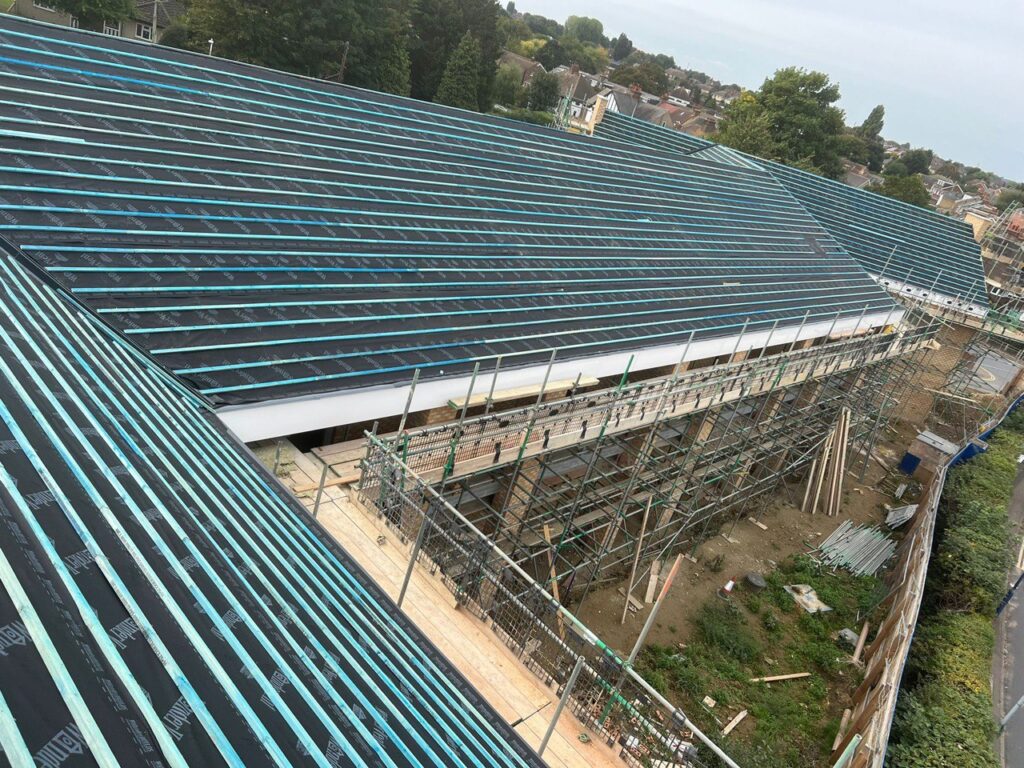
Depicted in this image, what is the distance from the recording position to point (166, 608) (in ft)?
15.4

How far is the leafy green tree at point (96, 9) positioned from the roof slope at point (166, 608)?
39215mm

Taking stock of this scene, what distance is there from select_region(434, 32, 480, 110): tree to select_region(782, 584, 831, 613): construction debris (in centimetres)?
4471

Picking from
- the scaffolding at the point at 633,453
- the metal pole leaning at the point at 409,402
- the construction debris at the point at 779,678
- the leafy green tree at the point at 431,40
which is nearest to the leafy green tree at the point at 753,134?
the leafy green tree at the point at 431,40

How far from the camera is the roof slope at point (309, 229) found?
10422 millimetres

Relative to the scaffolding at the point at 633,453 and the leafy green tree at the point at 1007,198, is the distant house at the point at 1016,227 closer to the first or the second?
the leafy green tree at the point at 1007,198

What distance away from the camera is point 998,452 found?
2888 centimetres

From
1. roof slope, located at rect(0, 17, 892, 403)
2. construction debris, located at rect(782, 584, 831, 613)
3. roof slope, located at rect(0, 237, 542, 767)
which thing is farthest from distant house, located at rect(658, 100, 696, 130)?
roof slope, located at rect(0, 237, 542, 767)

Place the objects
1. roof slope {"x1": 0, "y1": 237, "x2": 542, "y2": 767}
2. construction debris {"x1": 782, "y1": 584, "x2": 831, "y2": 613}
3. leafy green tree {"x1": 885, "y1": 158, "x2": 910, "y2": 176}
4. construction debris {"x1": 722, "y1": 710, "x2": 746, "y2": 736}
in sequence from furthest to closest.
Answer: leafy green tree {"x1": 885, "y1": 158, "x2": 910, "y2": 176}, construction debris {"x1": 782, "y1": 584, "x2": 831, "y2": 613}, construction debris {"x1": 722, "y1": 710, "x2": 746, "y2": 736}, roof slope {"x1": 0, "y1": 237, "x2": 542, "y2": 767}

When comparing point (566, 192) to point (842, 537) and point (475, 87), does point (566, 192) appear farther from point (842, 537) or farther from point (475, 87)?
point (475, 87)

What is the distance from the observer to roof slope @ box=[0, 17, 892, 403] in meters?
10.4

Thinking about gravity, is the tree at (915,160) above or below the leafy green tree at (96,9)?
above

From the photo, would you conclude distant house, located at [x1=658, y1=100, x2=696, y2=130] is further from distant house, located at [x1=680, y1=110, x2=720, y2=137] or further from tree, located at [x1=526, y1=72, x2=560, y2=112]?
tree, located at [x1=526, y1=72, x2=560, y2=112]

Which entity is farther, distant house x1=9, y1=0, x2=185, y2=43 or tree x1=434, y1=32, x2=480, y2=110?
tree x1=434, y1=32, x2=480, y2=110

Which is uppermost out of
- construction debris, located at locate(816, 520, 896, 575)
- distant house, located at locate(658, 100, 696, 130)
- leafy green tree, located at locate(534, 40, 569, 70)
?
leafy green tree, located at locate(534, 40, 569, 70)
